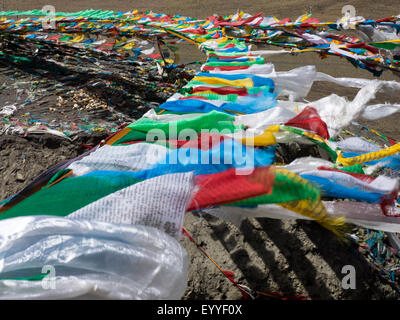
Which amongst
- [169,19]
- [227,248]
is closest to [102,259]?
[227,248]

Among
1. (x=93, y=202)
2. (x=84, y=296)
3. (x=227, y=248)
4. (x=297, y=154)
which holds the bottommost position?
(x=227, y=248)

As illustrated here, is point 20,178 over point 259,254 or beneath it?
over

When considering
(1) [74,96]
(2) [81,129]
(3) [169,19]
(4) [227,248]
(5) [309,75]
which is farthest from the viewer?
(3) [169,19]

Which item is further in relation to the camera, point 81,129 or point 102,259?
point 81,129

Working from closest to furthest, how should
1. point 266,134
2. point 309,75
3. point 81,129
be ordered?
point 266,134
point 309,75
point 81,129

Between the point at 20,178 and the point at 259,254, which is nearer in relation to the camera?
the point at 259,254

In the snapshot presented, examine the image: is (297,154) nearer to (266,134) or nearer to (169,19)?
(266,134)

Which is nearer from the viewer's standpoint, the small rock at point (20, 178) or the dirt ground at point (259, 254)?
the dirt ground at point (259, 254)

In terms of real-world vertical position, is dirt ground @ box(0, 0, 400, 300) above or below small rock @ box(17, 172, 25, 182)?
below

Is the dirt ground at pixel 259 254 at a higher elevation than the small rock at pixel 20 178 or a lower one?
lower

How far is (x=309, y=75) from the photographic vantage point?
290 centimetres

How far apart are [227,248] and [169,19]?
168 inches

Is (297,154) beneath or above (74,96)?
beneath

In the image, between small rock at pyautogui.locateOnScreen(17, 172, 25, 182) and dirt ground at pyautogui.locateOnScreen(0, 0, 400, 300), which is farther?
small rock at pyautogui.locateOnScreen(17, 172, 25, 182)
